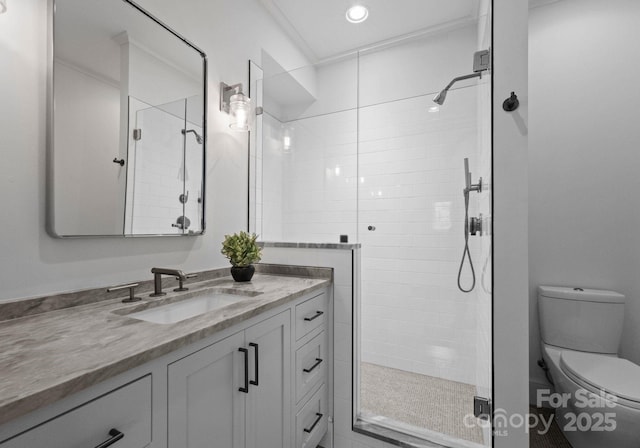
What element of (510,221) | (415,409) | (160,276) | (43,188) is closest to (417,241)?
(510,221)

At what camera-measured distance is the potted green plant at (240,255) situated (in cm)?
159

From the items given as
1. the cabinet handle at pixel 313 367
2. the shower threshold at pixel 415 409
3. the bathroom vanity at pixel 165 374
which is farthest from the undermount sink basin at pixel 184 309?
the shower threshold at pixel 415 409

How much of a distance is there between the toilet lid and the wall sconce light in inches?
92.4

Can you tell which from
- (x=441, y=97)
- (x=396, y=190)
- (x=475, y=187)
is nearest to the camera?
(x=475, y=187)

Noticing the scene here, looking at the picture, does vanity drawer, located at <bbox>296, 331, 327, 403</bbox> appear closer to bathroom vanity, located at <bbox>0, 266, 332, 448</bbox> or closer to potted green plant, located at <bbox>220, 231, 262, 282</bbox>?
bathroom vanity, located at <bbox>0, 266, 332, 448</bbox>

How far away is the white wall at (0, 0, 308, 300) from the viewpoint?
3.00 feet

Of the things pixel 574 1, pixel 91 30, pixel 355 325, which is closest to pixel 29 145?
pixel 91 30

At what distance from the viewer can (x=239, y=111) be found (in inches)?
69.7

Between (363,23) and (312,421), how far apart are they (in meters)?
2.74

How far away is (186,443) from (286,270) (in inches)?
44.0

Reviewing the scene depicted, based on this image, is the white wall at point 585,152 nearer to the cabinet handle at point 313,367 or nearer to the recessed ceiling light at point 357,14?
the recessed ceiling light at point 357,14

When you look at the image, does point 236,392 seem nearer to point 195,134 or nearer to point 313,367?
point 313,367

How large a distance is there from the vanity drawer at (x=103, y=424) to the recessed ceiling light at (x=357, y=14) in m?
2.51

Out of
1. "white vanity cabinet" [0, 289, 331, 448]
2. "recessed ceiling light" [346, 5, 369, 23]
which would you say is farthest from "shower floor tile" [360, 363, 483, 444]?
"recessed ceiling light" [346, 5, 369, 23]
